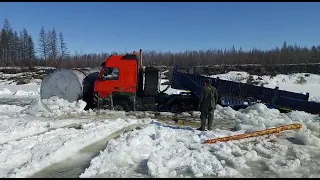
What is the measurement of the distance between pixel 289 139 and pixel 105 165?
214 inches

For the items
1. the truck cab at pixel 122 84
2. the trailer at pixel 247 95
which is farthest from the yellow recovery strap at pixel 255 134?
the truck cab at pixel 122 84

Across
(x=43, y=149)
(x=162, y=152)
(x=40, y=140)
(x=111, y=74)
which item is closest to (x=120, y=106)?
(x=111, y=74)

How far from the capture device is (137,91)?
15.6 metres

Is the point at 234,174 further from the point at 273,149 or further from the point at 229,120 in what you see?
the point at 229,120

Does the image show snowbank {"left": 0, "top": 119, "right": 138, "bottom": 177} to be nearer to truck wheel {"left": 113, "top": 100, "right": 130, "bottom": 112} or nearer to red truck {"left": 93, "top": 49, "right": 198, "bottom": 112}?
red truck {"left": 93, "top": 49, "right": 198, "bottom": 112}

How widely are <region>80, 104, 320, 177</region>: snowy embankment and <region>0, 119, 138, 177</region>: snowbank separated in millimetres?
927

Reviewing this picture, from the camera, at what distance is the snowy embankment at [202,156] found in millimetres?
6602

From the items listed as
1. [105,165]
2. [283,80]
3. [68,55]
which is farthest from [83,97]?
[68,55]

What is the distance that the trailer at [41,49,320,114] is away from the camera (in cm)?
1520

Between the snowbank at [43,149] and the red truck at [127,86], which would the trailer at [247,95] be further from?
the snowbank at [43,149]

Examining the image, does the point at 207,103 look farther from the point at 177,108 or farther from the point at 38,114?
the point at 38,114

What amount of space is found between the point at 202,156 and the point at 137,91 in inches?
335

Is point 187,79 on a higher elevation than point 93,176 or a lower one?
higher

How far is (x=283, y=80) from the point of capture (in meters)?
42.8
